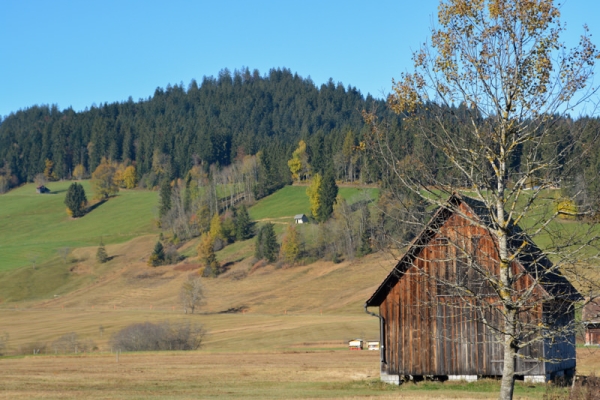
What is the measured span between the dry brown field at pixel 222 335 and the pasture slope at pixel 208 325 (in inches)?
4.3

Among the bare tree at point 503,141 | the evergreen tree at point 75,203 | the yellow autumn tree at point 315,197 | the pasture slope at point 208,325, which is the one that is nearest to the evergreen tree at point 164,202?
the pasture slope at point 208,325

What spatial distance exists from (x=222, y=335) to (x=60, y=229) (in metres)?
113

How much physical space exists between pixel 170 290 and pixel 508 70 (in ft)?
362

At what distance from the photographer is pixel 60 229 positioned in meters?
179

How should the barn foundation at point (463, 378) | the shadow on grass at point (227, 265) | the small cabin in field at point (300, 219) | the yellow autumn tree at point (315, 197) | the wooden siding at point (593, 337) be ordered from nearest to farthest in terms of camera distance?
1. the barn foundation at point (463, 378)
2. the wooden siding at point (593, 337)
3. the shadow on grass at point (227, 265)
4. the small cabin in field at point (300, 219)
5. the yellow autumn tree at point (315, 197)

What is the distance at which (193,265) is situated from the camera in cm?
13738

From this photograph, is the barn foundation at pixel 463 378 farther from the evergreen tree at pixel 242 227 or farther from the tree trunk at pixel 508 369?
the evergreen tree at pixel 242 227

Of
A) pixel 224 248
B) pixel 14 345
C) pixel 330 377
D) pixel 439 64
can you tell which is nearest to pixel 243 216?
pixel 224 248

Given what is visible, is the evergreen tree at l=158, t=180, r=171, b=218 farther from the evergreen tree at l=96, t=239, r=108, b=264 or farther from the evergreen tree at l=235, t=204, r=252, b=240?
the evergreen tree at l=235, t=204, r=252, b=240

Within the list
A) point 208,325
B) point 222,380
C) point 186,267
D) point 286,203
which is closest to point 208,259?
point 186,267

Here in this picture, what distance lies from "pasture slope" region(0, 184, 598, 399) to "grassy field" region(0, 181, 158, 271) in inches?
54.4

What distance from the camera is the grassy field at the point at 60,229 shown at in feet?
500

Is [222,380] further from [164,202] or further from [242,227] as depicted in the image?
[164,202]

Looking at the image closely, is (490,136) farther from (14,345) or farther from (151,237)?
(151,237)
